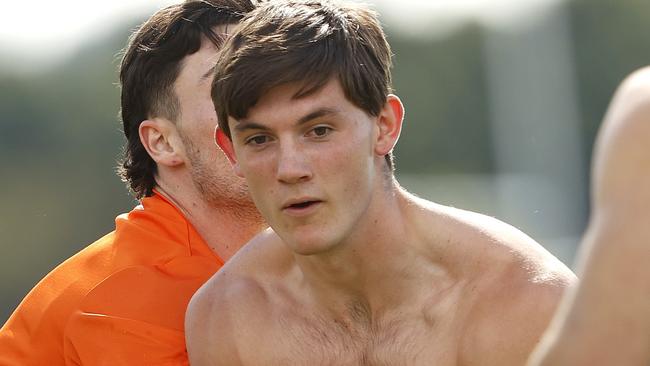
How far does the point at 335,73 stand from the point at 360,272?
2.31ft

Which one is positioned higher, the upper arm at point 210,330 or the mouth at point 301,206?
the mouth at point 301,206

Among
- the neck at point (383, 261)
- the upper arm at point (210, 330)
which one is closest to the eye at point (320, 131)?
the neck at point (383, 261)

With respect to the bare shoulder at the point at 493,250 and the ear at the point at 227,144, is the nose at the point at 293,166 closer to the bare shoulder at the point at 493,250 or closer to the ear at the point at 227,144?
the ear at the point at 227,144

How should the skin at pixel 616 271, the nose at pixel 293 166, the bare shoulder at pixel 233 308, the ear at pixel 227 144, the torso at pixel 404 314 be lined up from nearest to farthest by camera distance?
the skin at pixel 616 271 → the nose at pixel 293 166 → the torso at pixel 404 314 → the ear at pixel 227 144 → the bare shoulder at pixel 233 308

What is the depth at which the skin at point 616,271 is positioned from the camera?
2502 millimetres

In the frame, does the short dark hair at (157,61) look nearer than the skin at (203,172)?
No

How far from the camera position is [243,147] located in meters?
4.88

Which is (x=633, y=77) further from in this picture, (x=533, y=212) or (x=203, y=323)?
(x=533, y=212)

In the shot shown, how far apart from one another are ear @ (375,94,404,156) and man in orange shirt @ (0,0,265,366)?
115 cm

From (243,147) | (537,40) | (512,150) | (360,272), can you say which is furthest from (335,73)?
(537,40)

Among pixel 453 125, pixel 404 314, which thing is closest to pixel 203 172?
pixel 404 314

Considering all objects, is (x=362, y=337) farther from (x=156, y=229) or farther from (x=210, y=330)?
(x=156, y=229)

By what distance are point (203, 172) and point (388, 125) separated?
141 cm

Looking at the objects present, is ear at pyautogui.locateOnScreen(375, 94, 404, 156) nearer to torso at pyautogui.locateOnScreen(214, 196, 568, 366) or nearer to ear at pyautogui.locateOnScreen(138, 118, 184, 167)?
torso at pyautogui.locateOnScreen(214, 196, 568, 366)
